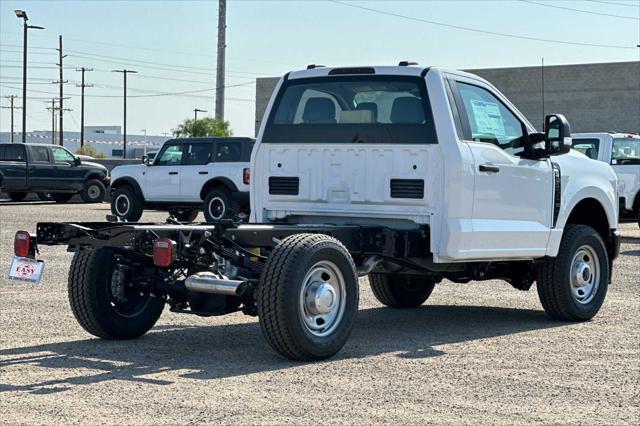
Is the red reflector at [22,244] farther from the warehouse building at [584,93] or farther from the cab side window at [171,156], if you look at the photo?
the warehouse building at [584,93]

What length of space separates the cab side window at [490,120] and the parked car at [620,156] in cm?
1255

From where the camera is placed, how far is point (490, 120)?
10234 millimetres

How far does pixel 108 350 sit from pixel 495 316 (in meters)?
4.14

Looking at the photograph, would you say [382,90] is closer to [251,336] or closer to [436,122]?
[436,122]

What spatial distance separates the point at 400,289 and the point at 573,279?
170cm

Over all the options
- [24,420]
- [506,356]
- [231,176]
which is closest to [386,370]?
[506,356]

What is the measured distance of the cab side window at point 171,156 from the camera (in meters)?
26.5

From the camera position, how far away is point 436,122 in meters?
9.51

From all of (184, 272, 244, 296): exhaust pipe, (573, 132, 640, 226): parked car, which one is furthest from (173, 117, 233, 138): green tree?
(184, 272, 244, 296): exhaust pipe

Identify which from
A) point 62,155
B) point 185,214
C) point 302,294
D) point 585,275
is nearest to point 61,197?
point 62,155

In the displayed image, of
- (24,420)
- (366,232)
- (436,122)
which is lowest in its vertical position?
(24,420)

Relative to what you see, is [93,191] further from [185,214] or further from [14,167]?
[185,214]

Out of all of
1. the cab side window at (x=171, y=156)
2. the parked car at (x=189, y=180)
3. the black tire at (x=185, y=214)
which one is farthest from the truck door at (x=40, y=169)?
the cab side window at (x=171, y=156)

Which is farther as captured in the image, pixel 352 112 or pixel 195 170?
pixel 195 170
